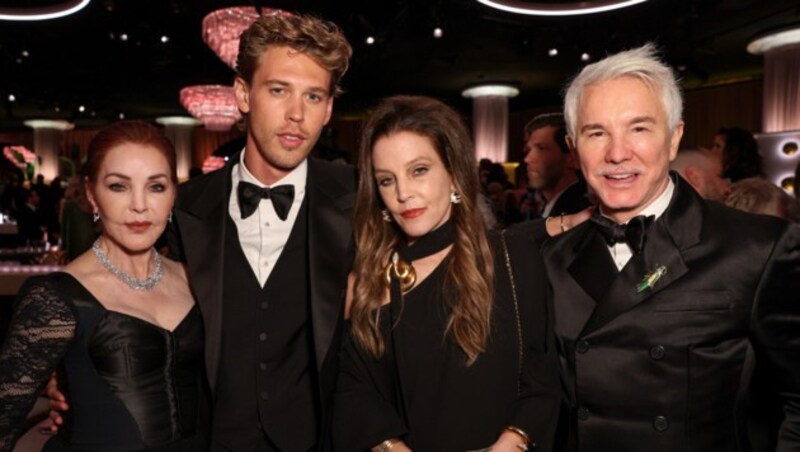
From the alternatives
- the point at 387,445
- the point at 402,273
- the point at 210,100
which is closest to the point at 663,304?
the point at 402,273

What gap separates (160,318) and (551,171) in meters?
2.72

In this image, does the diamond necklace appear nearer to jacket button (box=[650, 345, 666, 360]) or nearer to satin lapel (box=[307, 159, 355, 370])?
satin lapel (box=[307, 159, 355, 370])

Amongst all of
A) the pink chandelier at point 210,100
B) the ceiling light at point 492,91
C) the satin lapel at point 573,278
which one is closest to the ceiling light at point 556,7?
the pink chandelier at point 210,100

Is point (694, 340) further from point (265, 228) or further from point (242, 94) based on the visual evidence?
point (242, 94)

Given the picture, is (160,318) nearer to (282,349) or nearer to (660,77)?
(282,349)

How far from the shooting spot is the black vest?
197cm

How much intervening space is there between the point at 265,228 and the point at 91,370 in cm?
68

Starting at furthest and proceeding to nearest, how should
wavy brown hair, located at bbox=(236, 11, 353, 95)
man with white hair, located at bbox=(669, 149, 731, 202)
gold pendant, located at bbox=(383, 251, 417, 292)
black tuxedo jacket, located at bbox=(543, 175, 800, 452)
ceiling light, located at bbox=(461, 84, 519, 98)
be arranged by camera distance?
ceiling light, located at bbox=(461, 84, 519, 98) < man with white hair, located at bbox=(669, 149, 731, 202) < wavy brown hair, located at bbox=(236, 11, 353, 95) < gold pendant, located at bbox=(383, 251, 417, 292) < black tuxedo jacket, located at bbox=(543, 175, 800, 452)

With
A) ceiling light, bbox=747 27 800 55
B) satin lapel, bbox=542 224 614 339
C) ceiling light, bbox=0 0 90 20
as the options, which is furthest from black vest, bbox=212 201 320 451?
ceiling light, bbox=747 27 800 55

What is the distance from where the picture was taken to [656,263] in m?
1.67

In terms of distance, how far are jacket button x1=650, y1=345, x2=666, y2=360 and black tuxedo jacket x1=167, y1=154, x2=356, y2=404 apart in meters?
0.93

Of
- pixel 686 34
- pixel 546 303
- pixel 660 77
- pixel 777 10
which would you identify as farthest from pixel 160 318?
pixel 777 10

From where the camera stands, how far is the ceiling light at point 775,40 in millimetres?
9258

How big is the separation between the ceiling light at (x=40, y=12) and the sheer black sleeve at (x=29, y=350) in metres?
6.52
